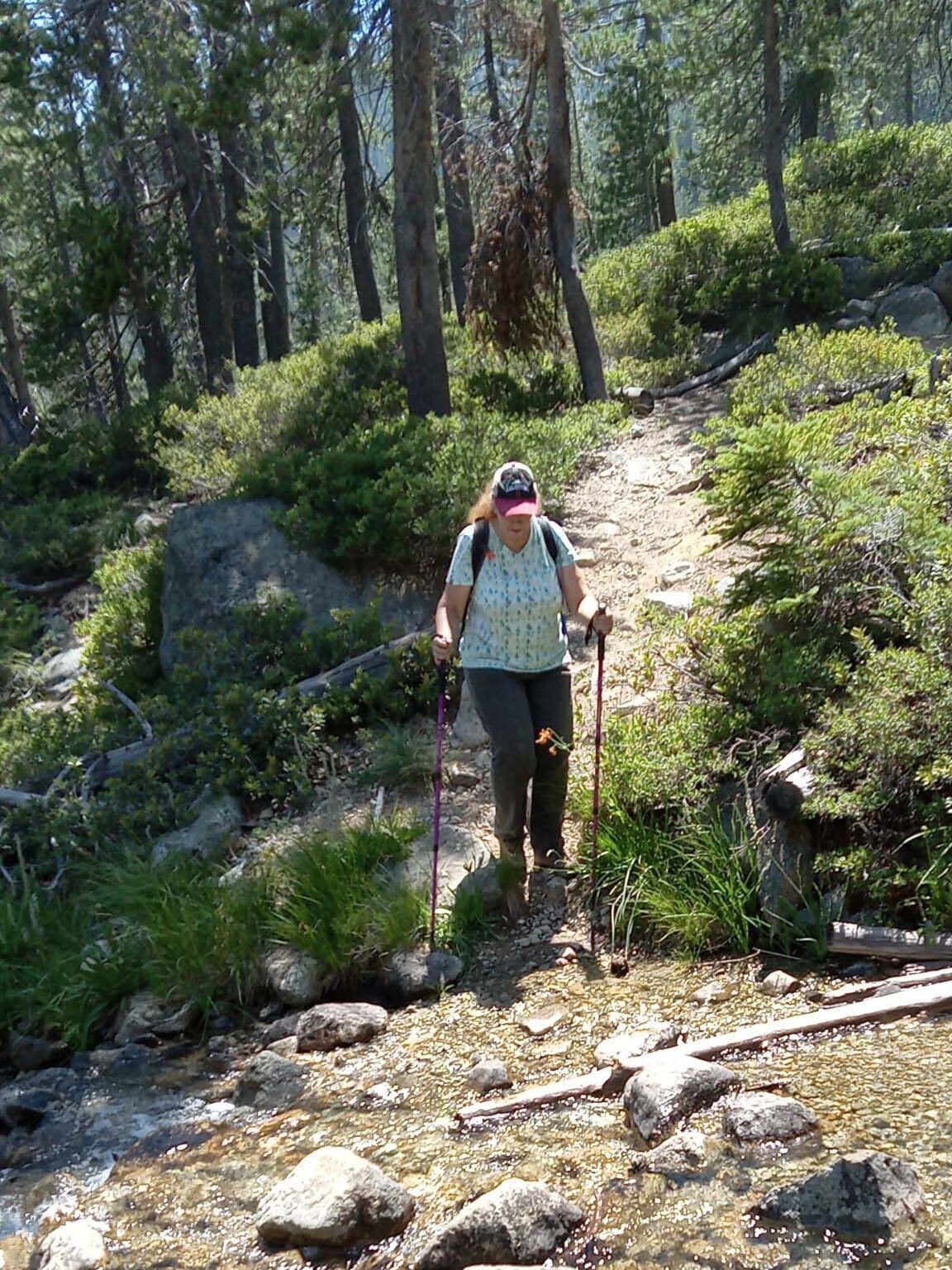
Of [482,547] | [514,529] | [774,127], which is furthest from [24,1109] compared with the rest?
[774,127]

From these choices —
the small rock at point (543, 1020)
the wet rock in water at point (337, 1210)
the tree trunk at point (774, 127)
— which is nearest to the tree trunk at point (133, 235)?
the tree trunk at point (774, 127)

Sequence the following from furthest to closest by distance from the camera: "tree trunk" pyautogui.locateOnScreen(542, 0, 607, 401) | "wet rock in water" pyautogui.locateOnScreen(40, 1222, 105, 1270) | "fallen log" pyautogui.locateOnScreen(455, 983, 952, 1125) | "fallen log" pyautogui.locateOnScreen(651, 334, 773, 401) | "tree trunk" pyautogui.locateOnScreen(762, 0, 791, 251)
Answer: "tree trunk" pyautogui.locateOnScreen(762, 0, 791, 251) → "fallen log" pyautogui.locateOnScreen(651, 334, 773, 401) → "tree trunk" pyautogui.locateOnScreen(542, 0, 607, 401) → "fallen log" pyautogui.locateOnScreen(455, 983, 952, 1125) → "wet rock in water" pyautogui.locateOnScreen(40, 1222, 105, 1270)

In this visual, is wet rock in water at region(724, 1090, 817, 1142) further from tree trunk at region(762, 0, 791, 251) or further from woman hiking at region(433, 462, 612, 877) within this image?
tree trunk at region(762, 0, 791, 251)

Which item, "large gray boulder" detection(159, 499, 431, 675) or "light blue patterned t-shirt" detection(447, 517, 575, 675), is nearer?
"light blue patterned t-shirt" detection(447, 517, 575, 675)

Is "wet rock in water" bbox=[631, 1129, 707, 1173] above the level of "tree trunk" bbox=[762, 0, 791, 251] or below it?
below

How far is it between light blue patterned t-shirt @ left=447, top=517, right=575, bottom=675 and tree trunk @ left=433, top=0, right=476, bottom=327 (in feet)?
30.5

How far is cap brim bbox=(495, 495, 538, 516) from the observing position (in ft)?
19.3

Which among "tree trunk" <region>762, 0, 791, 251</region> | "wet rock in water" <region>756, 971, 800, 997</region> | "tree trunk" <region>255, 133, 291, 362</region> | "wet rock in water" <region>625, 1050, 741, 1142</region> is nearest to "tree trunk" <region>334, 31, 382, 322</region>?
"tree trunk" <region>255, 133, 291, 362</region>

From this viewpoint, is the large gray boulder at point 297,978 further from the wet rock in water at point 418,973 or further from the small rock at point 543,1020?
the small rock at point 543,1020

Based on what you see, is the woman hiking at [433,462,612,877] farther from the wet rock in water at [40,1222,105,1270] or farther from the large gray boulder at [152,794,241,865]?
the wet rock in water at [40,1222,105,1270]

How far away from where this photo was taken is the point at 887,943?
5.20 metres

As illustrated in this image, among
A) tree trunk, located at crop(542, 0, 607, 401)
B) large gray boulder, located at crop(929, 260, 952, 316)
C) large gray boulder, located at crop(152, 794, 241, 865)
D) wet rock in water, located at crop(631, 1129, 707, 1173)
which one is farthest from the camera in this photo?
large gray boulder, located at crop(929, 260, 952, 316)

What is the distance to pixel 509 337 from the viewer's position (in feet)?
50.4

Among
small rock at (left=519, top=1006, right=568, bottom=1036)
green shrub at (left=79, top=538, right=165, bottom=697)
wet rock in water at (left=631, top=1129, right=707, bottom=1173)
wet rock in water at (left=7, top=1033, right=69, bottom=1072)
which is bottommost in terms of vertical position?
wet rock in water at (left=7, top=1033, right=69, bottom=1072)
